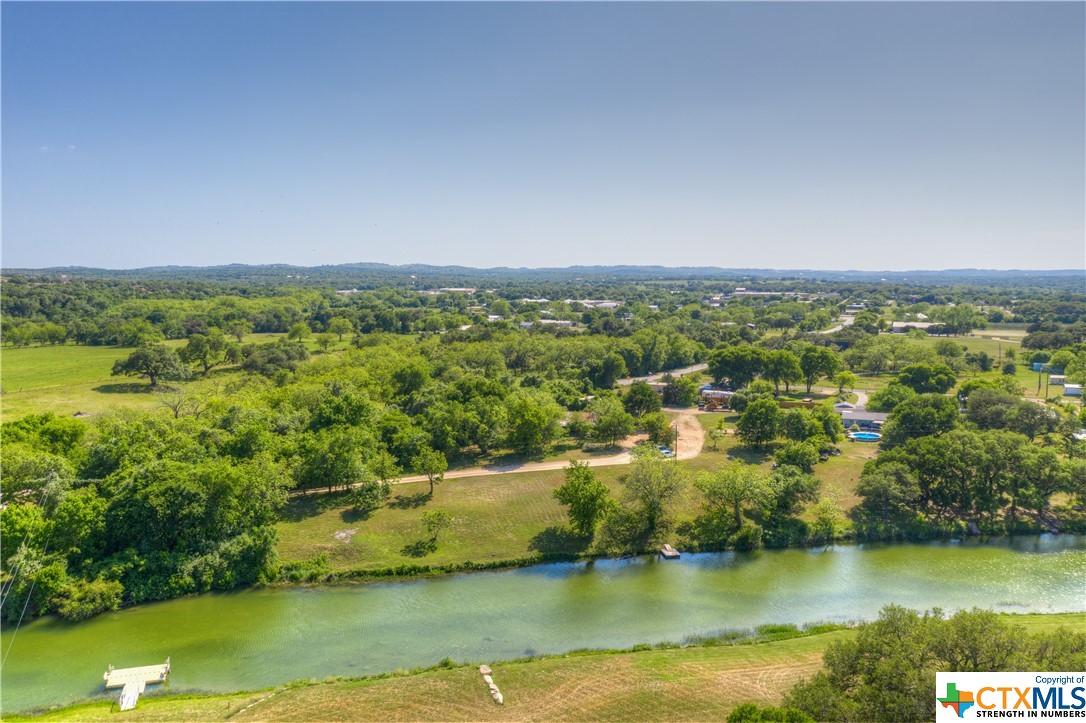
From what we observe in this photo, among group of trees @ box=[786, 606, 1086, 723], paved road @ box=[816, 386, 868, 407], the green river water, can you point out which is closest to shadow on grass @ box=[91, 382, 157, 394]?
the green river water

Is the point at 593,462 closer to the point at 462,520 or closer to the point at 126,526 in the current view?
the point at 462,520

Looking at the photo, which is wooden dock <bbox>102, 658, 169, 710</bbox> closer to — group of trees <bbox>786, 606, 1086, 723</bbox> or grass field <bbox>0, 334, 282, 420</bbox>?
group of trees <bbox>786, 606, 1086, 723</bbox>

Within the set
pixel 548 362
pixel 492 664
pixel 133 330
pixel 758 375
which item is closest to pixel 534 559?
pixel 492 664

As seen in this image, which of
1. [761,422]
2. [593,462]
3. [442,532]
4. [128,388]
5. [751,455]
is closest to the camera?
[442,532]

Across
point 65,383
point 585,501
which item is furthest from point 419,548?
point 65,383

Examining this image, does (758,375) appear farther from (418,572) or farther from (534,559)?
(418,572)
